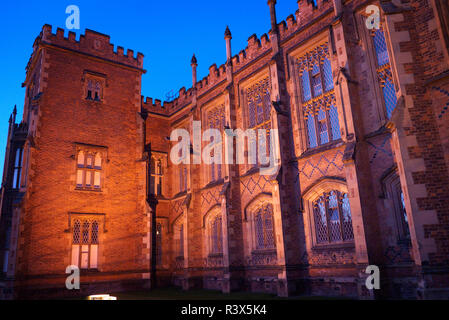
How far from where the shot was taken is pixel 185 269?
17.3 metres

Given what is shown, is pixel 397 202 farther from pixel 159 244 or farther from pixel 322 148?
pixel 159 244

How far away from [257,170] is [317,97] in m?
4.06

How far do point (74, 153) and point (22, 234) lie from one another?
450 centimetres

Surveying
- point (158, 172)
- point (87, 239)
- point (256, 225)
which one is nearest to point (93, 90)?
point (158, 172)

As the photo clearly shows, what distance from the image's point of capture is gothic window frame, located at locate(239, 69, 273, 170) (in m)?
15.8

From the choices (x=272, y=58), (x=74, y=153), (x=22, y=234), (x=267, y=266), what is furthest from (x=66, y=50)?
(x=267, y=266)

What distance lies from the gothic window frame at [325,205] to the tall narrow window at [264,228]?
2050 millimetres

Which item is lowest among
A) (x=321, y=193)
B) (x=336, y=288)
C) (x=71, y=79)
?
(x=336, y=288)

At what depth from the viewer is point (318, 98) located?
13.4 meters

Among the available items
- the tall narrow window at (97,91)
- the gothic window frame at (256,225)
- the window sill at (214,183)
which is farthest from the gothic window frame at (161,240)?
the tall narrow window at (97,91)

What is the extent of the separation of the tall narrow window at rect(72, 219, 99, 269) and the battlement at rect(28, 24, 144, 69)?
948cm

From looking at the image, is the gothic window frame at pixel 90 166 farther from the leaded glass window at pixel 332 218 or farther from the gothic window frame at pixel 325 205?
the leaded glass window at pixel 332 218

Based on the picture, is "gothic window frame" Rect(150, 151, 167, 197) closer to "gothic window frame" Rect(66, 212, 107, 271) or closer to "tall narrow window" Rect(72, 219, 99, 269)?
"gothic window frame" Rect(66, 212, 107, 271)

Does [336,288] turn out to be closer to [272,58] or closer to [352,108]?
[352,108]
